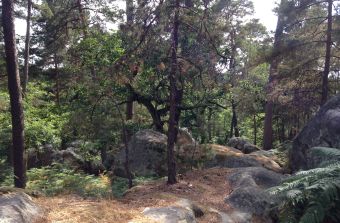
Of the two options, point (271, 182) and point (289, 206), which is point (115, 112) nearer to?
point (271, 182)

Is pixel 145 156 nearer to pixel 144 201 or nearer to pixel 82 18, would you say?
pixel 144 201

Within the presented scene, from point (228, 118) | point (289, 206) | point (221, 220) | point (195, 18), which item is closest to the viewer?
point (289, 206)

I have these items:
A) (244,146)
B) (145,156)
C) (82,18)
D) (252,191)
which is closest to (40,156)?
(145,156)

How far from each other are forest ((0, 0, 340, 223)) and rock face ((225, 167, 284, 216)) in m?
0.03

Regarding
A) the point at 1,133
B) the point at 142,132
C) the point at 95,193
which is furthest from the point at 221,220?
the point at 1,133

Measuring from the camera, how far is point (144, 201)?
28.7 ft

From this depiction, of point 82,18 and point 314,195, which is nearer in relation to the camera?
point 314,195

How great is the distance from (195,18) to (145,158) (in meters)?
7.08

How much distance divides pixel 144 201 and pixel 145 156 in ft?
21.9

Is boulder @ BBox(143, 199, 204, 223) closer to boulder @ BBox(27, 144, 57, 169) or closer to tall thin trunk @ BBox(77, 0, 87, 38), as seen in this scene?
boulder @ BBox(27, 144, 57, 169)

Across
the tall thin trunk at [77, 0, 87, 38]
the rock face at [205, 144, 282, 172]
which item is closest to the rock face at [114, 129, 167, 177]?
the rock face at [205, 144, 282, 172]

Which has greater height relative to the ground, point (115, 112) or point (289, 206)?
point (115, 112)

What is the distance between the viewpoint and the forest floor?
694 cm

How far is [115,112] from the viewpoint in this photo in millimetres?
15844
